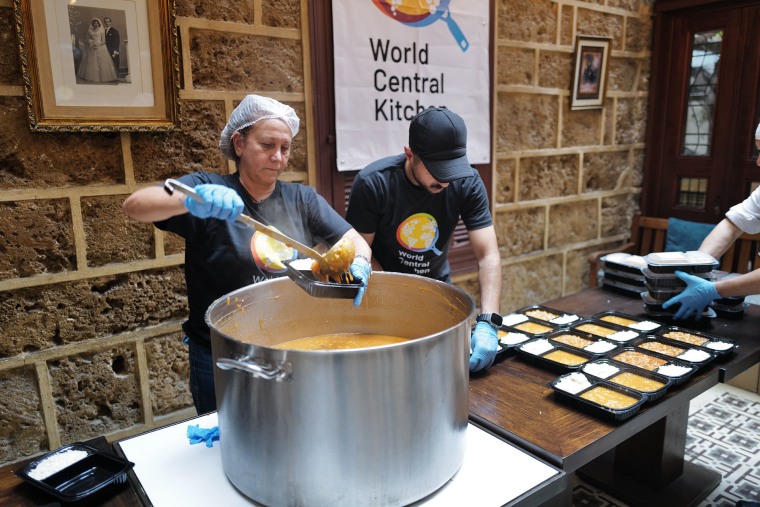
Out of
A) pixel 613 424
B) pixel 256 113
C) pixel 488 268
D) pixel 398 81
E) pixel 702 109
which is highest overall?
pixel 398 81

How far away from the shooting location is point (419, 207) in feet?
7.26

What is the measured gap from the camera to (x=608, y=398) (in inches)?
59.4

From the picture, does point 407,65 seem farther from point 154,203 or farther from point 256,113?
point 154,203

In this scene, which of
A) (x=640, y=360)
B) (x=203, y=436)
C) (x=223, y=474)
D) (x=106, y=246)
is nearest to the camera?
(x=223, y=474)

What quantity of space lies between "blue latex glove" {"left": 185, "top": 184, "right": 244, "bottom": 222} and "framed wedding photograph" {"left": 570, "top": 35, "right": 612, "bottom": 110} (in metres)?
3.50

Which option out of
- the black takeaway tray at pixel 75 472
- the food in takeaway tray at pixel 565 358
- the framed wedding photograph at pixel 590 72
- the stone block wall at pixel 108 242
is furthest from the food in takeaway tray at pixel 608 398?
the framed wedding photograph at pixel 590 72

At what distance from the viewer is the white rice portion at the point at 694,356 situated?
1767 mm

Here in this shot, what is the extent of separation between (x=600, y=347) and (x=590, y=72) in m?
2.96

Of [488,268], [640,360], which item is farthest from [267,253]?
[640,360]

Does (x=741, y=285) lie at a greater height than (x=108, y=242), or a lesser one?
lesser

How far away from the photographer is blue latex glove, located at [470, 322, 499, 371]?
169 centimetres

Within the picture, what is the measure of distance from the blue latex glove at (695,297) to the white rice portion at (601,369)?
62 centimetres

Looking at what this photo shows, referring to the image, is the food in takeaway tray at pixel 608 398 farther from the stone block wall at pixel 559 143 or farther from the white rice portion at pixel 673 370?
the stone block wall at pixel 559 143

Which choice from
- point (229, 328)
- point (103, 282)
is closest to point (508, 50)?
point (103, 282)
